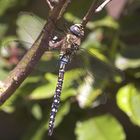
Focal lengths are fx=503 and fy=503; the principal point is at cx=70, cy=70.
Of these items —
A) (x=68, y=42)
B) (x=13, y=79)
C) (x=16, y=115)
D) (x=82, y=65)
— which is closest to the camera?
(x=13, y=79)

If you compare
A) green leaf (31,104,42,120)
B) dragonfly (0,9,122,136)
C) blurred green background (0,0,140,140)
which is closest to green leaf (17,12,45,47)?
blurred green background (0,0,140,140)

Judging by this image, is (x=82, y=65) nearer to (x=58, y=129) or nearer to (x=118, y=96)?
(x=118, y=96)

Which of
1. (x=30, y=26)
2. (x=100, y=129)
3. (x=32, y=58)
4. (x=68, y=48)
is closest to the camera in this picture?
(x=32, y=58)

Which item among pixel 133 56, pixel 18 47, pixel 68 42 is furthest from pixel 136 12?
pixel 68 42

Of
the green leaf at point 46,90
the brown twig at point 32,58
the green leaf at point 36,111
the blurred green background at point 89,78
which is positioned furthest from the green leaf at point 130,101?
the brown twig at point 32,58

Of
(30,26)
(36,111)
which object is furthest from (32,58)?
(36,111)

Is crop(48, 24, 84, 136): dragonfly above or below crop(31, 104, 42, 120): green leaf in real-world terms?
above

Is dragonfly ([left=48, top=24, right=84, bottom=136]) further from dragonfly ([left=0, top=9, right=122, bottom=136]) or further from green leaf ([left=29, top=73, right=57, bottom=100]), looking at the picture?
green leaf ([left=29, top=73, right=57, bottom=100])

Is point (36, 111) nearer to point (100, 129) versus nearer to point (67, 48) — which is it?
point (100, 129)
